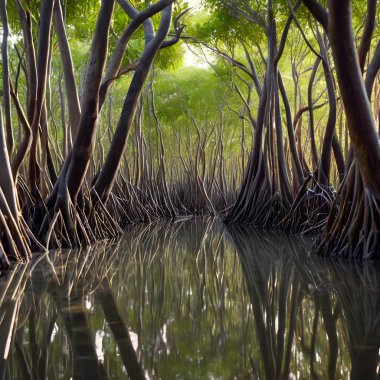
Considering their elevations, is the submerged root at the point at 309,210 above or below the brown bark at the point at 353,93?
below

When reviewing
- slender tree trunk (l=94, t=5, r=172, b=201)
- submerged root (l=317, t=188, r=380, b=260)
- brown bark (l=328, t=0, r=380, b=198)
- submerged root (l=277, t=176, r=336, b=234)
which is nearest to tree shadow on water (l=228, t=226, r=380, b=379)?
submerged root (l=317, t=188, r=380, b=260)

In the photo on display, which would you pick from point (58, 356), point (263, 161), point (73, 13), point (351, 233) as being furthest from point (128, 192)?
point (58, 356)

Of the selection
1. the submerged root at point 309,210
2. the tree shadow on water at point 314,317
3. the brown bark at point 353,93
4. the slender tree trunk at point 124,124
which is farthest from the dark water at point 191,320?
the slender tree trunk at point 124,124

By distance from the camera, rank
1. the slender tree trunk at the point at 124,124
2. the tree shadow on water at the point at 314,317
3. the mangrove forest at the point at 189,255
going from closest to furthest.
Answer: the tree shadow on water at the point at 314,317, the mangrove forest at the point at 189,255, the slender tree trunk at the point at 124,124

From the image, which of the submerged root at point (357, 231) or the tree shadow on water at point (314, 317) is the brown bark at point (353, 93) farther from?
the tree shadow on water at point (314, 317)

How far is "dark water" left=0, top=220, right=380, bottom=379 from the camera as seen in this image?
80.8 inches

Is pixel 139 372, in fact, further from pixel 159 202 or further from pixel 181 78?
pixel 181 78

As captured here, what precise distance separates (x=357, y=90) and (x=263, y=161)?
16.7 feet

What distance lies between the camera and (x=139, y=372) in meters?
2.00

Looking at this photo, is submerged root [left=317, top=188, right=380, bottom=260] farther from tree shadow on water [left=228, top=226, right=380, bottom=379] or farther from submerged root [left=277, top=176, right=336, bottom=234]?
submerged root [left=277, top=176, right=336, bottom=234]

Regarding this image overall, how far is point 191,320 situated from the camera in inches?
109

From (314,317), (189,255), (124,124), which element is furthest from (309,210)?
(314,317)

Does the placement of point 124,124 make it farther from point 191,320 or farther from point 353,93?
point 191,320

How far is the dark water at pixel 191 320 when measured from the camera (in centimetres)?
205
